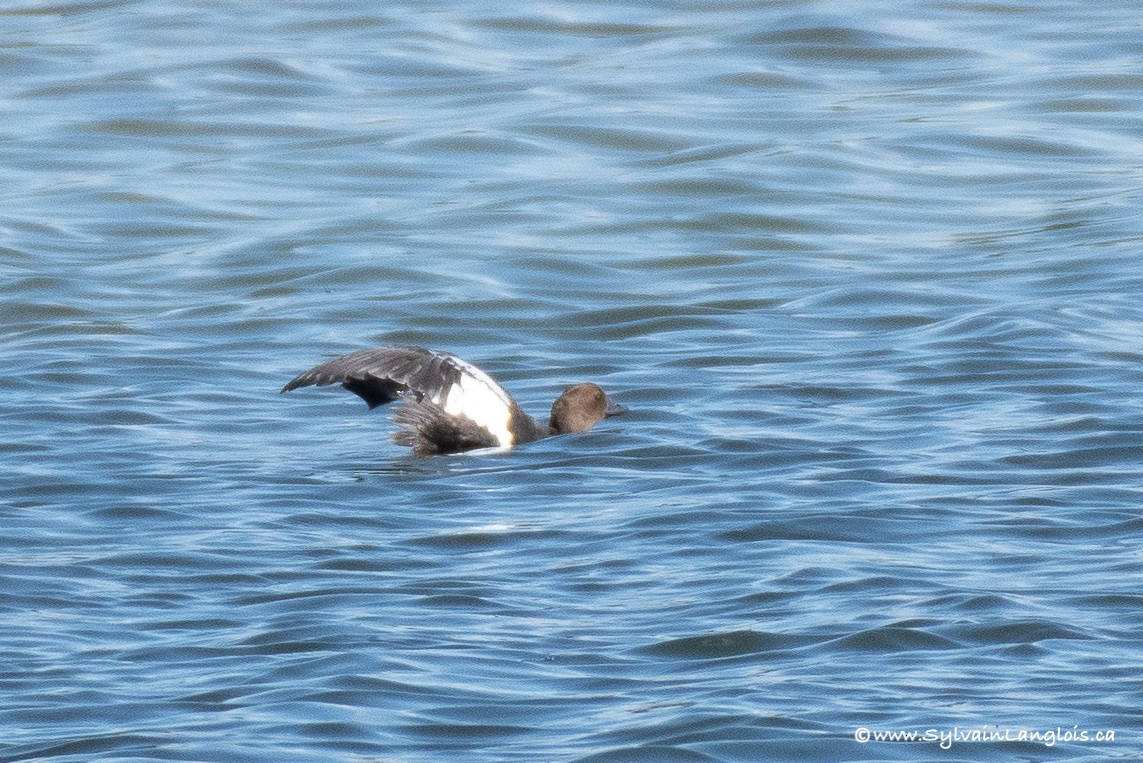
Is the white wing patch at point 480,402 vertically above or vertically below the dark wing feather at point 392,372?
below

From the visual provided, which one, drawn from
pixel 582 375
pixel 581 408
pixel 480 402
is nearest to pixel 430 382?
pixel 480 402

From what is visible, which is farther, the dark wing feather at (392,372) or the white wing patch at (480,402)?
the white wing patch at (480,402)

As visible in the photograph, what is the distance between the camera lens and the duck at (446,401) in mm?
9625

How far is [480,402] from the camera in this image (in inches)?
382

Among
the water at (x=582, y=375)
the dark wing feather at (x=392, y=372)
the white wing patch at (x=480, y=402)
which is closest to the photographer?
the water at (x=582, y=375)

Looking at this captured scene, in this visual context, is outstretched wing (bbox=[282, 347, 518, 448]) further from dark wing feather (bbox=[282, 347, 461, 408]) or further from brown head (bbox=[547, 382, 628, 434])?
brown head (bbox=[547, 382, 628, 434])

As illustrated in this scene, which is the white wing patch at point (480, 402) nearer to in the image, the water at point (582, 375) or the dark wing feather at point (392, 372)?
the dark wing feather at point (392, 372)

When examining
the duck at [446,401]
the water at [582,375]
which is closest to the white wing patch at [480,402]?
the duck at [446,401]

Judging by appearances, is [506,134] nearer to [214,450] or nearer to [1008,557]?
[214,450]

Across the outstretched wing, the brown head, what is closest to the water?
the brown head

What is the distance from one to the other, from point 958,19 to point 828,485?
40.5 ft

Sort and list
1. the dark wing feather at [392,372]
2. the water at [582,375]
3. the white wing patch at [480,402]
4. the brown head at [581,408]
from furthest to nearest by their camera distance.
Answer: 1. the brown head at [581,408]
2. the white wing patch at [480,402]
3. the dark wing feather at [392,372]
4. the water at [582,375]

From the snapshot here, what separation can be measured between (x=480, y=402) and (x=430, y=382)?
24cm

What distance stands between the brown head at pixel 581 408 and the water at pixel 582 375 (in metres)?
0.14
